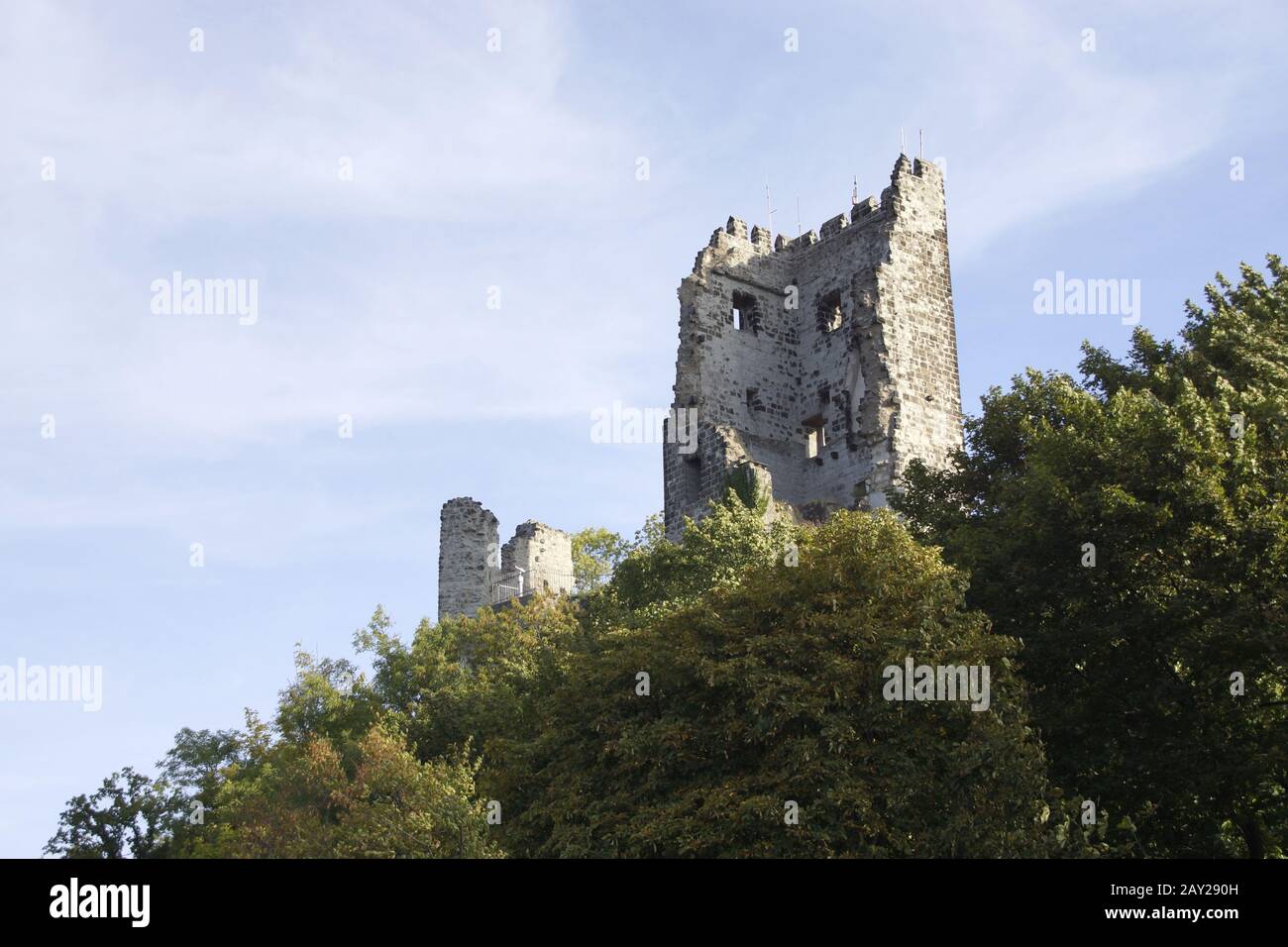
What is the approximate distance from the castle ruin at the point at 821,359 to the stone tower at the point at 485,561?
1.14 metres

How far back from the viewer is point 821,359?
1747 inches

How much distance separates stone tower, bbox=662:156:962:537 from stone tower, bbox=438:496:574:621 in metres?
8.16

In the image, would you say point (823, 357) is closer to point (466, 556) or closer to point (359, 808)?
Result: point (466, 556)

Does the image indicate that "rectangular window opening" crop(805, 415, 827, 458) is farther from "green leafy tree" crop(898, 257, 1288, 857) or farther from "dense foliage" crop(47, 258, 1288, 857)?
"green leafy tree" crop(898, 257, 1288, 857)

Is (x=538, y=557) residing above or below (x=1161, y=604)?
above

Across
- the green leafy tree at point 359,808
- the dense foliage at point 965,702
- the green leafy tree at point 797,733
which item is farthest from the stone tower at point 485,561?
the green leafy tree at point 797,733

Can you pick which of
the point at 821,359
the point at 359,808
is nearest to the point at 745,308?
the point at 821,359

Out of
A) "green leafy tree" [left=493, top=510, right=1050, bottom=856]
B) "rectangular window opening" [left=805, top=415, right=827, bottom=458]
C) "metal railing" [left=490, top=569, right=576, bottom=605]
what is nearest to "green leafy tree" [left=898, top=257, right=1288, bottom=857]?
"green leafy tree" [left=493, top=510, right=1050, bottom=856]

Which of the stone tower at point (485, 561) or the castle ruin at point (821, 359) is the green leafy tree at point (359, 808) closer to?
the castle ruin at point (821, 359)

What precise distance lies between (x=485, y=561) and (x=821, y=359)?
41.1 feet

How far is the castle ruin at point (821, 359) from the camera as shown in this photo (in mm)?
40219

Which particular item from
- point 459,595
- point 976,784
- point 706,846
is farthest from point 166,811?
point 976,784

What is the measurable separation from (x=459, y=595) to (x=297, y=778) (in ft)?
63.5

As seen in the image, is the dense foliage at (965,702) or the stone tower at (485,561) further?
the stone tower at (485,561)
